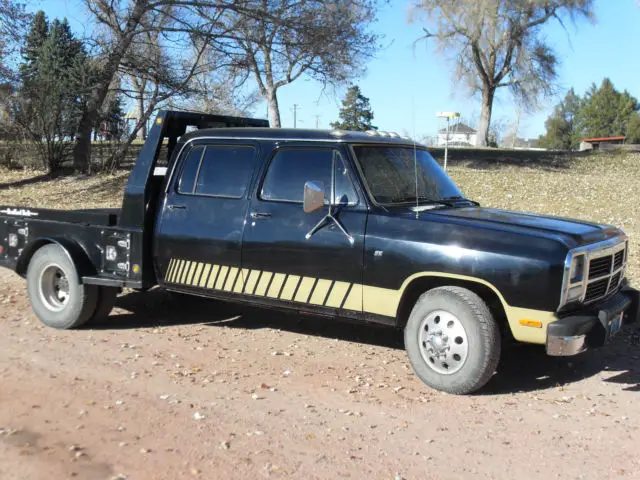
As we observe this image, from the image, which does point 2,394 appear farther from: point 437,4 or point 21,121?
point 437,4

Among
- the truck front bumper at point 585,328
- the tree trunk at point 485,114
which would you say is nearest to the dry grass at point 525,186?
the truck front bumper at point 585,328

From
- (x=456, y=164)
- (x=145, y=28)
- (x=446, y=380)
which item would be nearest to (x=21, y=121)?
(x=145, y=28)

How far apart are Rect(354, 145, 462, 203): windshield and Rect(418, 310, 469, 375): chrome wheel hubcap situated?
1052 mm

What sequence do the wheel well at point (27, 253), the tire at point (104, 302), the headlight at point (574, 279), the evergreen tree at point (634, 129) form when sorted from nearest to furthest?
the headlight at point (574, 279), the tire at point (104, 302), the wheel well at point (27, 253), the evergreen tree at point (634, 129)

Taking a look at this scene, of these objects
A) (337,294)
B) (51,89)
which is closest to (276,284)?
(337,294)

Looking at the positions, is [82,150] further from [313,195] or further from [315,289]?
[313,195]

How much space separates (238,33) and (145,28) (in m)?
2.62

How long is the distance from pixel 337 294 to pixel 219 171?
5.50 ft

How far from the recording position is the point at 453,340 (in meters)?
5.06

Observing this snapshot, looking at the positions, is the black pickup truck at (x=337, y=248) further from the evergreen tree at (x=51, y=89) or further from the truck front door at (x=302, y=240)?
the evergreen tree at (x=51, y=89)

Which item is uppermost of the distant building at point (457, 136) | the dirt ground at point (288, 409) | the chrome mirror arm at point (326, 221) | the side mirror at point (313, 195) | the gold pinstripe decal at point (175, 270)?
the distant building at point (457, 136)

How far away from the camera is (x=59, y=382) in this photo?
520cm

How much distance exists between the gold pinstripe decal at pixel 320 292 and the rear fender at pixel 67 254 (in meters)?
2.34

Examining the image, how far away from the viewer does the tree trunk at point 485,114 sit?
4075 centimetres
